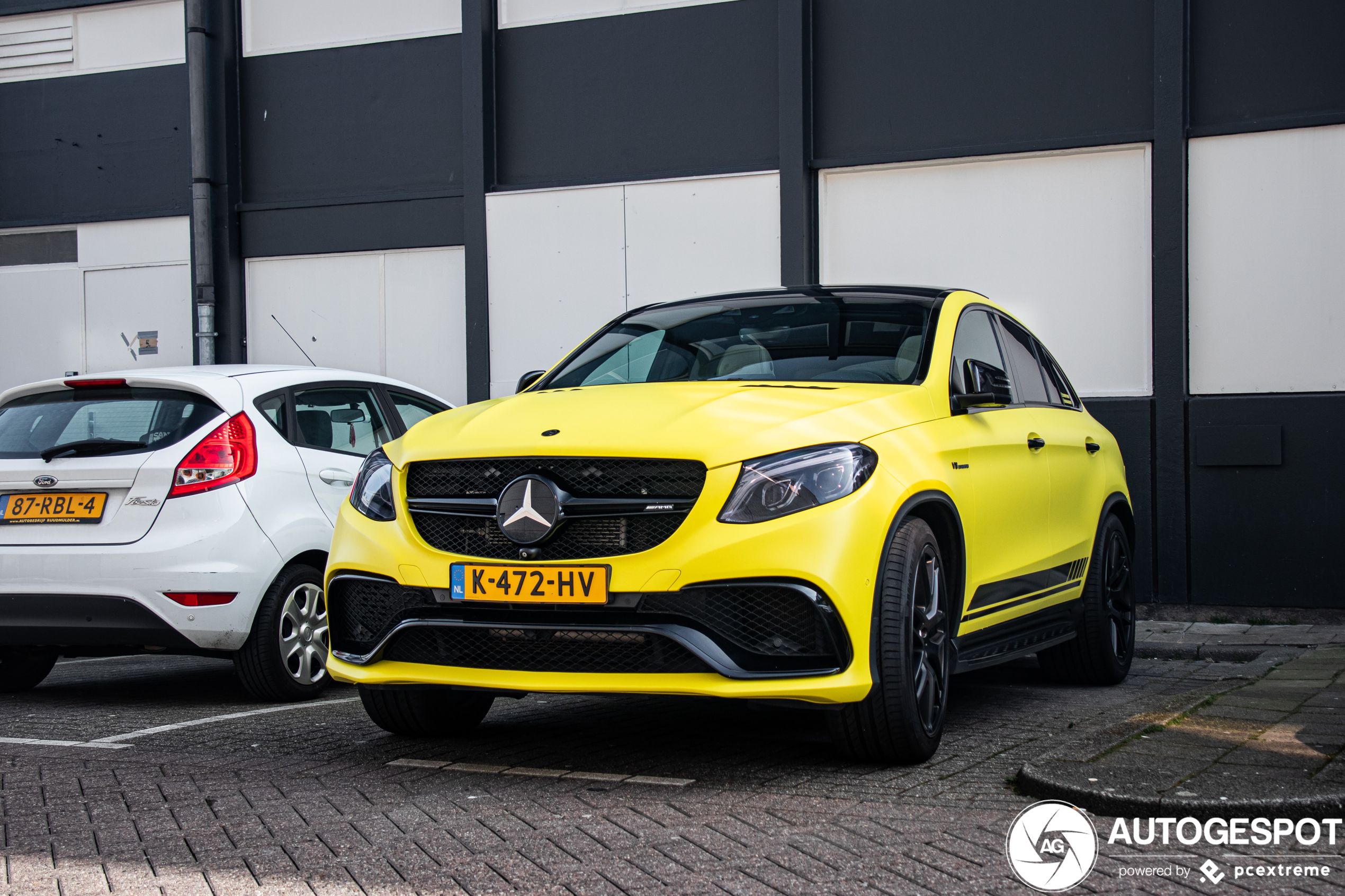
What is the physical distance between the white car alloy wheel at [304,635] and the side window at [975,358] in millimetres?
2972

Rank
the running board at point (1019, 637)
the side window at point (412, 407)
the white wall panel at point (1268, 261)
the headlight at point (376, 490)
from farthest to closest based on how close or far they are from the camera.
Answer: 1. the white wall panel at point (1268, 261)
2. the side window at point (412, 407)
3. the running board at point (1019, 637)
4. the headlight at point (376, 490)

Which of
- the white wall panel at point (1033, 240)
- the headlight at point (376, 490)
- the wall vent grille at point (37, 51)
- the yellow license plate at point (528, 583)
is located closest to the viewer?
the yellow license plate at point (528, 583)

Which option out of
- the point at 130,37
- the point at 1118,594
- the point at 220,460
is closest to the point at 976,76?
the point at 1118,594

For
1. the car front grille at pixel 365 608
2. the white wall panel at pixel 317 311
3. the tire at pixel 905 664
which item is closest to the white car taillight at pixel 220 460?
the car front grille at pixel 365 608

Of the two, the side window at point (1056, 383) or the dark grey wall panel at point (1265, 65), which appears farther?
the dark grey wall panel at point (1265, 65)

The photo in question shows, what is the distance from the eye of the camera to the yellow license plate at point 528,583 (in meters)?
4.20

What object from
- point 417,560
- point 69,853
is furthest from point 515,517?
point 69,853

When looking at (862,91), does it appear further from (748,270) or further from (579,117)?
(579,117)

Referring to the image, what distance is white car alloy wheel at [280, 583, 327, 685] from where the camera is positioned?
20.6 ft

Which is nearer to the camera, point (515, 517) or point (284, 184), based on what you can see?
point (515, 517)

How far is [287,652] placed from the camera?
248 inches

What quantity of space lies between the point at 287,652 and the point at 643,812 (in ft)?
9.13

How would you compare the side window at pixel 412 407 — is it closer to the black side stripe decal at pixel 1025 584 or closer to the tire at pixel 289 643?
the tire at pixel 289 643

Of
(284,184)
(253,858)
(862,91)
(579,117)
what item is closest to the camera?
(253,858)
